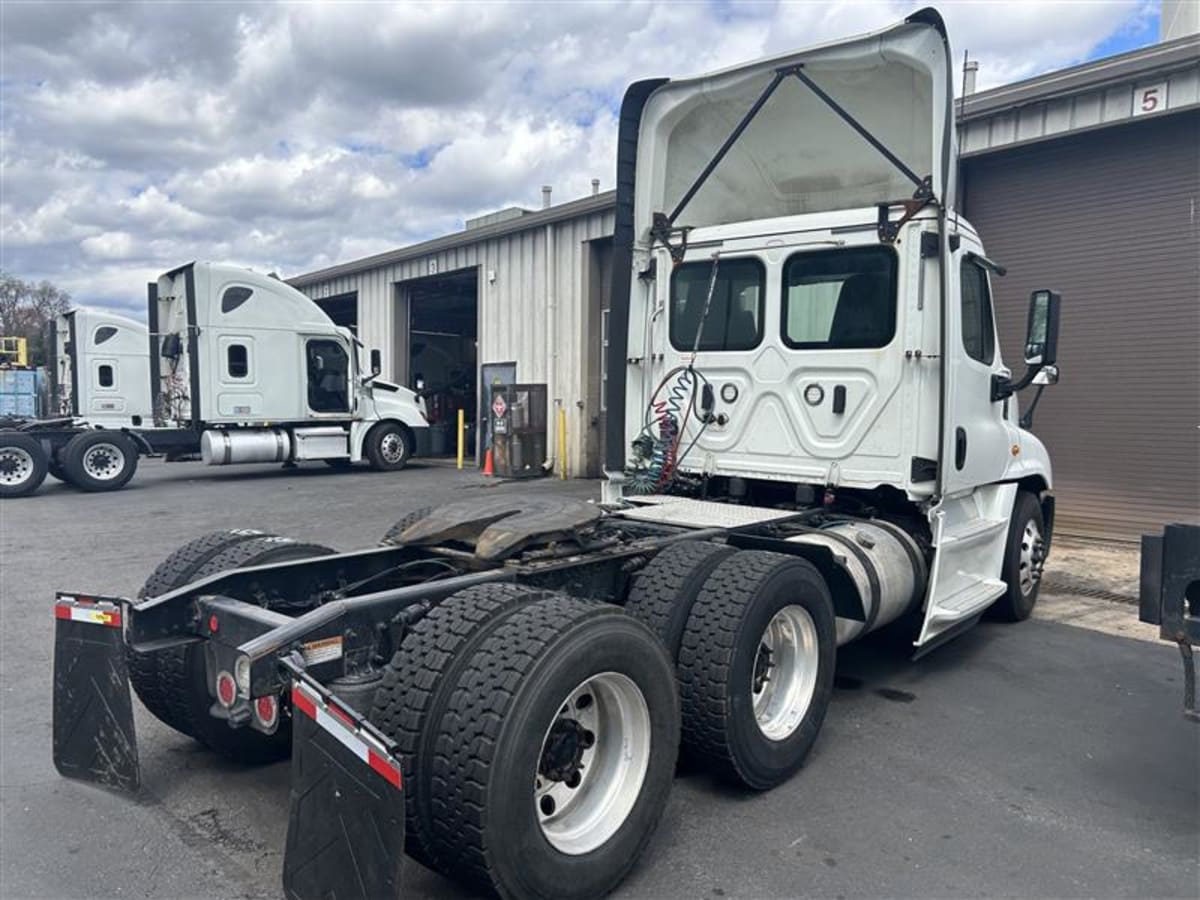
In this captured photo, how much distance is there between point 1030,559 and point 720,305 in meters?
3.12

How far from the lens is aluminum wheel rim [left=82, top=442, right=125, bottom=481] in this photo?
46.6 ft

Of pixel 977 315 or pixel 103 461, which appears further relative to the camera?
pixel 103 461

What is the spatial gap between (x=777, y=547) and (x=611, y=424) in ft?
6.62

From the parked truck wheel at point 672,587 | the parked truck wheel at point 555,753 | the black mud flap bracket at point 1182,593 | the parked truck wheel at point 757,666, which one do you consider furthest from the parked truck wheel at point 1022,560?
the parked truck wheel at point 555,753

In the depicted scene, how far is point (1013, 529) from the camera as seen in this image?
616cm

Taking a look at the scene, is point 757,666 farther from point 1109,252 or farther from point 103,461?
point 103,461

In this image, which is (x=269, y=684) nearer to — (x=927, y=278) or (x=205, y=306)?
(x=927, y=278)

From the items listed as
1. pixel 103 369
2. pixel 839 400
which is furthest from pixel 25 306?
pixel 839 400

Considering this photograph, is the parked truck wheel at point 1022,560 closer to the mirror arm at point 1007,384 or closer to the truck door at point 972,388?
the truck door at point 972,388

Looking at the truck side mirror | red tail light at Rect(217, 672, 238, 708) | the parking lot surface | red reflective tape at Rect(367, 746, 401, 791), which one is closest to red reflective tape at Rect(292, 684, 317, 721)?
red reflective tape at Rect(367, 746, 401, 791)

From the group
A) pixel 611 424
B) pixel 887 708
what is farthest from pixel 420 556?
pixel 887 708

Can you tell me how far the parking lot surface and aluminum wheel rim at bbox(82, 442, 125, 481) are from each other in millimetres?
9476

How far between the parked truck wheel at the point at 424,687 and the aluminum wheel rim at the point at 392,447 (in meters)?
15.9

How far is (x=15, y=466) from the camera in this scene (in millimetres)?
13570
